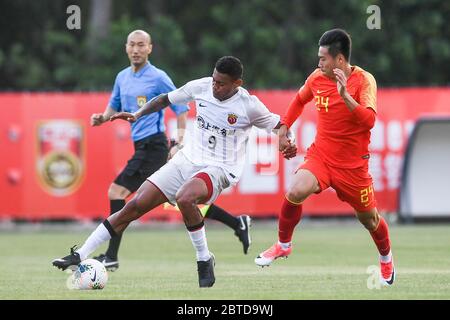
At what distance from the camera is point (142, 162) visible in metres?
14.7

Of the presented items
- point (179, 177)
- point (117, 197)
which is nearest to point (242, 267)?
point (117, 197)

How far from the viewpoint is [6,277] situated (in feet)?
43.2

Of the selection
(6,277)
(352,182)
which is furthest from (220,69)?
(6,277)

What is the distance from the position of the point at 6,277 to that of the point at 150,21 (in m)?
27.1

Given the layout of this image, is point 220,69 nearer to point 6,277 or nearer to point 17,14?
point 6,277

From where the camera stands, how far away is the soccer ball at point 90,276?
1129 cm

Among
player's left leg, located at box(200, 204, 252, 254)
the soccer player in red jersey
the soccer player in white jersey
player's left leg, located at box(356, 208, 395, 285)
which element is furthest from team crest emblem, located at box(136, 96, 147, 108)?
player's left leg, located at box(356, 208, 395, 285)

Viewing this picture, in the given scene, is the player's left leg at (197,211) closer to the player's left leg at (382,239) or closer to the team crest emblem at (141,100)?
the player's left leg at (382,239)

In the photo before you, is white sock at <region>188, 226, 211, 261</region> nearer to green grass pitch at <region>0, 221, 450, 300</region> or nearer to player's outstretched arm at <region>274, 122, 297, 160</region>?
green grass pitch at <region>0, 221, 450, 300</region>

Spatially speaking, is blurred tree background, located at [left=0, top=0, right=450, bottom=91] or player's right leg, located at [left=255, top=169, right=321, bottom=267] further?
blurred tree background, located at [left=0, top=0, right=450, bottom=91]

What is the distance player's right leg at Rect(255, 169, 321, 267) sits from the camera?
11617 millimetres

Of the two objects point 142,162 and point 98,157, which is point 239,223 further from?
point 98,157

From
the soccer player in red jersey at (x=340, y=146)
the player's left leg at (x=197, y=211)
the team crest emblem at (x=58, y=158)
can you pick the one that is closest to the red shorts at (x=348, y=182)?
the soccer player in red jersey at (x=340, y=146)

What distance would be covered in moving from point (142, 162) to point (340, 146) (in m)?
3.60
